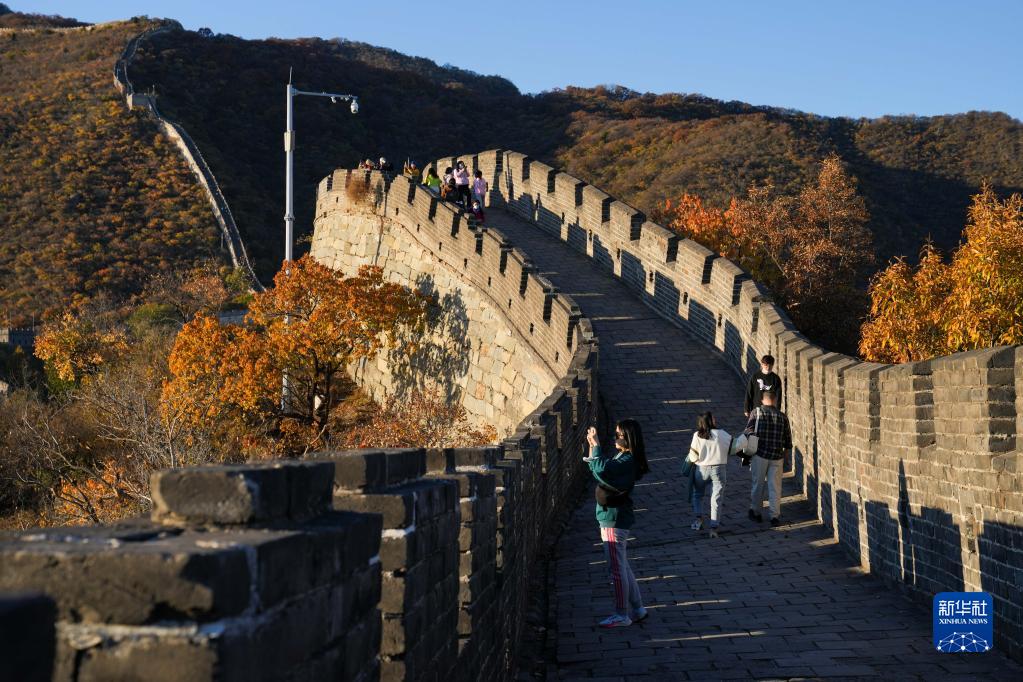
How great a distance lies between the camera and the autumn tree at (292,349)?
28.2m

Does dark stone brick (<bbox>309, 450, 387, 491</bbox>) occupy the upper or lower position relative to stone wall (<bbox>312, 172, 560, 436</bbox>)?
lower

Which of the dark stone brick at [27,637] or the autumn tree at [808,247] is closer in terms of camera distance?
the dark stone brick at [27,637]

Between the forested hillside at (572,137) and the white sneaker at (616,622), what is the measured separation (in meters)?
34.4

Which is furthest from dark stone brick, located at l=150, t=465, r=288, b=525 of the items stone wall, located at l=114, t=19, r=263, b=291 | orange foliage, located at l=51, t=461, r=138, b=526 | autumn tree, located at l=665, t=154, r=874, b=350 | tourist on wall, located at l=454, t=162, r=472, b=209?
stone wall, located at l=114, t=19, r=263, b=291

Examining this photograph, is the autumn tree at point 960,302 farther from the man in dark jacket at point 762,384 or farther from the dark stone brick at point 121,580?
the dark stone brick at point 121,580

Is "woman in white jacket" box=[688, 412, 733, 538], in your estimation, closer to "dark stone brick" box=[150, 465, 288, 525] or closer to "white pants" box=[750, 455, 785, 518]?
"white pants" box=[750, 455, 785, 518]

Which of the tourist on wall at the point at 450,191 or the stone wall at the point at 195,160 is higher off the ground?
the stone wall at the point at 195,160

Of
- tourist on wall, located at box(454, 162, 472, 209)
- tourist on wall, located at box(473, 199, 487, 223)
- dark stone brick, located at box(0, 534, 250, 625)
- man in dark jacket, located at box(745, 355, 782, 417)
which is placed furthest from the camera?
tourist on wall, located at box(454, 162, 472, 209)

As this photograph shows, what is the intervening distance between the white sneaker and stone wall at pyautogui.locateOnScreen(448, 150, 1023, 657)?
2.05 metres

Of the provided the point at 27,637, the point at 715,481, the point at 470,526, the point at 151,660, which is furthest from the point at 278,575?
the point at 715,481

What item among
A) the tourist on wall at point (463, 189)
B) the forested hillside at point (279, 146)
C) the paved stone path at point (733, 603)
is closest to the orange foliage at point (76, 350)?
the forested hillside at point (279, 146)

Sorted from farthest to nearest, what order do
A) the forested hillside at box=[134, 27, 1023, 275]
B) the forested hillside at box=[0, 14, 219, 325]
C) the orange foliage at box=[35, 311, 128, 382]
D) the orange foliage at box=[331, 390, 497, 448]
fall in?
the forested hillside at box=[134, 27, 1023, 275], the forested hillside at box=[0, 14, 219, 325], the orange foliage at box=[35, 311, 128, 382], the orange foliage at box=[331, 390, 497, 448]

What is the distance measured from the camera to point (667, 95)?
3260 inches

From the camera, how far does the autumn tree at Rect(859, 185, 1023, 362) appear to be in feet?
59.9
